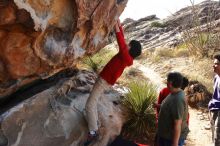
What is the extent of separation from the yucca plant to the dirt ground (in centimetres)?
85

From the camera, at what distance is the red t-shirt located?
5539 mm

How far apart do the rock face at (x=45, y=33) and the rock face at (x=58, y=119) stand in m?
0.37

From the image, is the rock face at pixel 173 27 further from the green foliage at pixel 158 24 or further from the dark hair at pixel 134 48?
the dark hair at pixel 134 48

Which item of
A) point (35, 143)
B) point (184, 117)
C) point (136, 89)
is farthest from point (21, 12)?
point (136, 89)

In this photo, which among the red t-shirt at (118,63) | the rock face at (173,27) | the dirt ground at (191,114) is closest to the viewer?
the red t-shirt at (118,63)

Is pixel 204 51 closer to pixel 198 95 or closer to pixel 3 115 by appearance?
pixel 198 95

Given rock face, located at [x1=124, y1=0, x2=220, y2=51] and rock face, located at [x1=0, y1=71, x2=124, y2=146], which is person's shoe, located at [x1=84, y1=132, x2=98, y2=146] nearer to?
rock face, located at [x1=0, y1=71, x2=124, y2=146]

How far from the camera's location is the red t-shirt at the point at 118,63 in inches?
218

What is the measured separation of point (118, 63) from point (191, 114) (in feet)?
14.0

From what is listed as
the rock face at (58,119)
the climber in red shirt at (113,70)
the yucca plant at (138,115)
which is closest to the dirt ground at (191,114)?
the yucca plant at (138,115)

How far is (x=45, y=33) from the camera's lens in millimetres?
4961

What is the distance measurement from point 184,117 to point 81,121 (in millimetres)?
1602

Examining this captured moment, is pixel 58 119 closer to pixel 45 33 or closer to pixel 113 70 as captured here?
pixel 113 70

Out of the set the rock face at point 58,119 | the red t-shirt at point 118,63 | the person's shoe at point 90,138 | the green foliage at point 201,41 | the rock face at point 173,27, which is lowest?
the person's shoe at point 90,138
